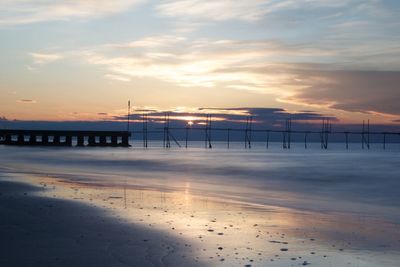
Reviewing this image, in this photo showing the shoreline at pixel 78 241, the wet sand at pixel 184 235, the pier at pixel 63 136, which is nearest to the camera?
the shoreline at pixel 78 241

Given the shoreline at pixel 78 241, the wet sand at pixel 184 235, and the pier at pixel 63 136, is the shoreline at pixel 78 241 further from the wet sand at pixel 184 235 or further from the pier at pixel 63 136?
the pier at pixel 63 136

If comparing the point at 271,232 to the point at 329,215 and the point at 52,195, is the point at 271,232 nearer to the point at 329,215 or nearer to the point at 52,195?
the point at 329,215

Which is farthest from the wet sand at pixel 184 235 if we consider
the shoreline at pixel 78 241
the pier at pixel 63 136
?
the pier at pixel 63 136

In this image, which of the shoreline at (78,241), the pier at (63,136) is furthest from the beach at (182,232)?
the pier at (63,136)

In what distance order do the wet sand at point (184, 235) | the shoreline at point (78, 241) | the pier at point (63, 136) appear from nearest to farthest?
the shoreline at point (78, 241)
the wet sand at point (184, 235)
the pier at point (63, 136)

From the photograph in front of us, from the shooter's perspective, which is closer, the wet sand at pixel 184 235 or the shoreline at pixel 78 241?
the shoreline at pixel 78 241

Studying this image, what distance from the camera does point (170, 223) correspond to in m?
9.66

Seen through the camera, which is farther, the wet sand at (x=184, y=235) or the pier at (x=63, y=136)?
the pier at (x=63, y=136)

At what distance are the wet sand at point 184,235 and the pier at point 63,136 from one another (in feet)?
220

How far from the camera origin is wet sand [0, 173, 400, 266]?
6.83 meters

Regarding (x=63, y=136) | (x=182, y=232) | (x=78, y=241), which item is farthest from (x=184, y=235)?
(x=63, y=136)

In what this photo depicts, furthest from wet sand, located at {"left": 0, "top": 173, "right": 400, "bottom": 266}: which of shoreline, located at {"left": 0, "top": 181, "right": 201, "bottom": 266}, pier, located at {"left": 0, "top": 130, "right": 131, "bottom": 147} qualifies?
pier, located at {"left": 0, "top": 130, "right": 131, "bottom": 147}

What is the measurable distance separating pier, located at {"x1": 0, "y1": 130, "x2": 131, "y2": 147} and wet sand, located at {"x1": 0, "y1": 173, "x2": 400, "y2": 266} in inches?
2645

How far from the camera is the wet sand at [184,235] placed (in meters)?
6.83
